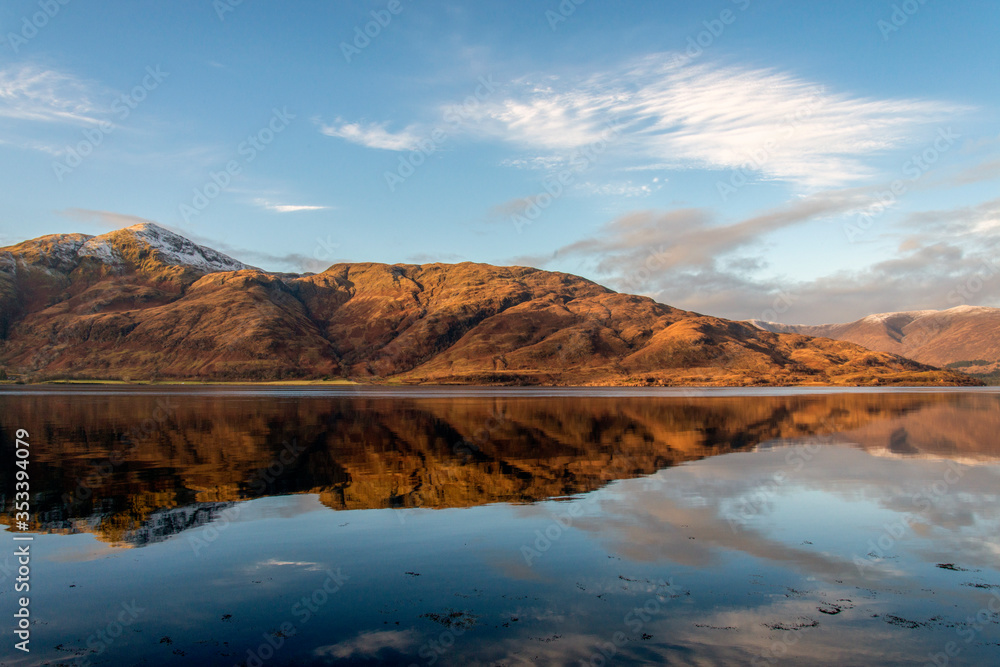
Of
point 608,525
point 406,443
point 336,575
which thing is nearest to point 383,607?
point 336,575

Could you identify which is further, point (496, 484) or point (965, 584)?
point (496, 484)

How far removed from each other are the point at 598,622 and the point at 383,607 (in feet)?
16.6

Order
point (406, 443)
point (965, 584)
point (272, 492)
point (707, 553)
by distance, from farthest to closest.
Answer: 1. point (406, 443)
2. point (272, 492)
3. point (707, 553)
4. point (965, 584)

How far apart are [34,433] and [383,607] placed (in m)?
53.0

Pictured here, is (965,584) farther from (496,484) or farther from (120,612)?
(120,612)

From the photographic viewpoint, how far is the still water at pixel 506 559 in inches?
478

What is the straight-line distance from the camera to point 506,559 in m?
17.7

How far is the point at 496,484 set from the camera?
29.7 meters

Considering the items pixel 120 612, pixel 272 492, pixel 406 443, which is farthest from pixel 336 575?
pixel 406 443

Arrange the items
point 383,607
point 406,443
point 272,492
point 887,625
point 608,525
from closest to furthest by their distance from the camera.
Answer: point 887,625, point 383,607, point 608,525, point 272,492, point 406,443

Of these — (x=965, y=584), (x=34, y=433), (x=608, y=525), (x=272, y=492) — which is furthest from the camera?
(x=34, y=433)

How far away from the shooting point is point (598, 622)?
1311cm

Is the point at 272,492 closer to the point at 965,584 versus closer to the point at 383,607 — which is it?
the point at 383,607

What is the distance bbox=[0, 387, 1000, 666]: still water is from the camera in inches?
478
